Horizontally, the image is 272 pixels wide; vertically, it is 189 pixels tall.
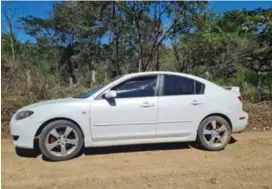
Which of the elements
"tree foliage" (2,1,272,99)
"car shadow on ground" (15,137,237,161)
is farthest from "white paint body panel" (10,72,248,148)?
"tree foliage" (2,1,272,99)

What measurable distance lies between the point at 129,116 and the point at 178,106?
933 mm

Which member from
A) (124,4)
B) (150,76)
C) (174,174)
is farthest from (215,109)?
(124,4)

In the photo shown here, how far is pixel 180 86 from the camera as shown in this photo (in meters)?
7.64

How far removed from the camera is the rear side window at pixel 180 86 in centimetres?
756

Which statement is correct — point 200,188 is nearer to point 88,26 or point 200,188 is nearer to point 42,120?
point 42,120

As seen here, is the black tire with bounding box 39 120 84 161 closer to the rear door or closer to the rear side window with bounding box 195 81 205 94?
the rear door

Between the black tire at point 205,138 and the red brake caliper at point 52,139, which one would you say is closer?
the red brake caliper at point 52,139

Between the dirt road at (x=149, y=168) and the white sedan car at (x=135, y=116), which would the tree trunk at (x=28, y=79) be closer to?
the dirt road at (x=149, y=168)

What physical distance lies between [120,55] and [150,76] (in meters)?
15.3

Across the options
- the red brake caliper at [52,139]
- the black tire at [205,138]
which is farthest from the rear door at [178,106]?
the red brake caliper at [52,139]

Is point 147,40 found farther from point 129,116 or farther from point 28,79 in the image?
point 129,116

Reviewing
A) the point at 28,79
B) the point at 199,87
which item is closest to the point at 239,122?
the point at 199,87

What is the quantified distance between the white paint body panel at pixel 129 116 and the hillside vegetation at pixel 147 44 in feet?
17.0

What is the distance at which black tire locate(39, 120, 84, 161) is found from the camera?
6.89m
